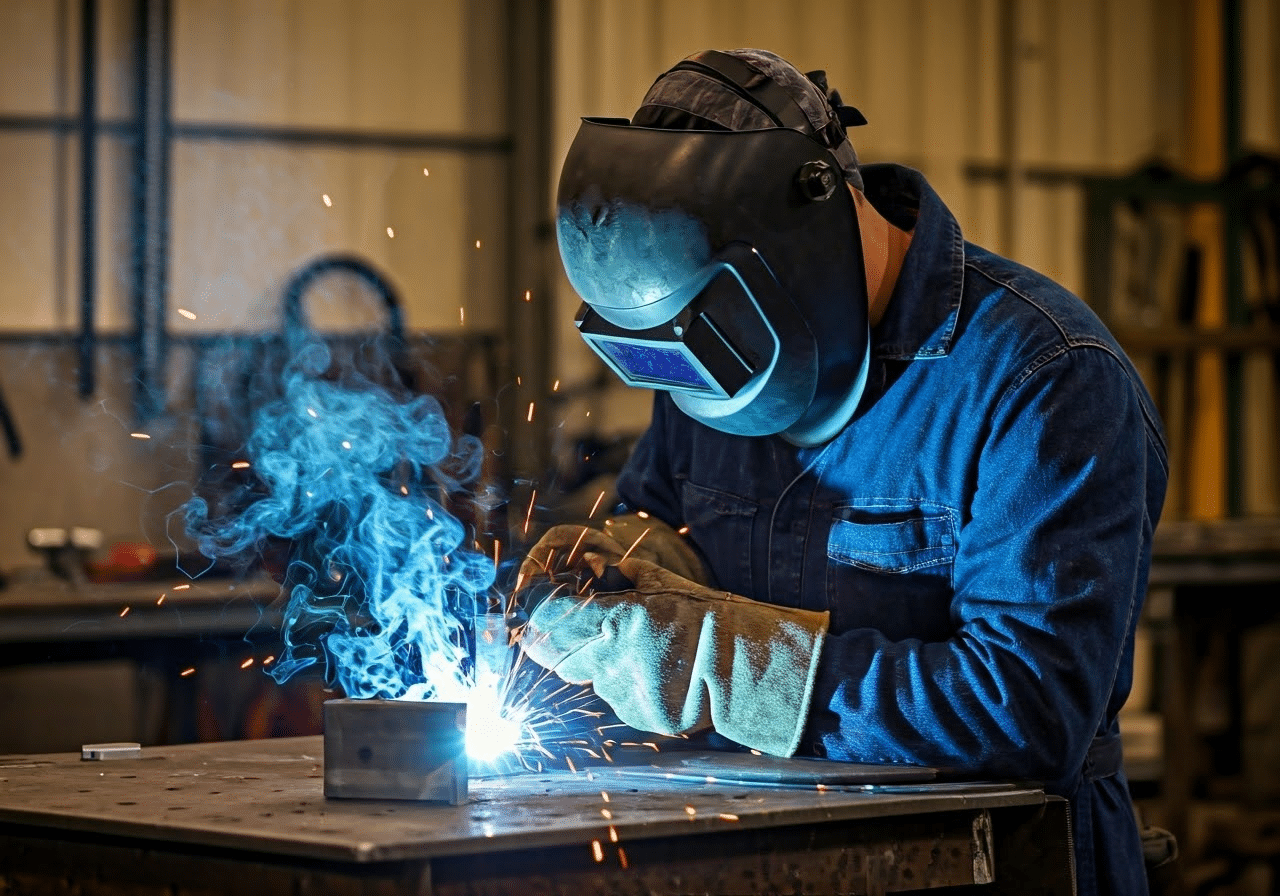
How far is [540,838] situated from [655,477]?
101 centimetres

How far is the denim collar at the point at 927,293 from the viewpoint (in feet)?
6.39

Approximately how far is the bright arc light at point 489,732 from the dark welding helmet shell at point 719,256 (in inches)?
18.0

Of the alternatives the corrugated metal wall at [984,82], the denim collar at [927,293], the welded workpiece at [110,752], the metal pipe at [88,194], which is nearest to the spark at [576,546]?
the denim collar at [927,293]

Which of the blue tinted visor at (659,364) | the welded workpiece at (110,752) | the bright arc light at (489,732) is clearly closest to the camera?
the blue tinted visor at (659,364)

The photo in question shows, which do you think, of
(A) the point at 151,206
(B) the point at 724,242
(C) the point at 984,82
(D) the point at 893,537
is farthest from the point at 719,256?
(C) the point at 984,82

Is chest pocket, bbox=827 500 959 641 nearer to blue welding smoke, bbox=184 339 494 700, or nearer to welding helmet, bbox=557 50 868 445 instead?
welding helmet, bbox=557 50 868 445

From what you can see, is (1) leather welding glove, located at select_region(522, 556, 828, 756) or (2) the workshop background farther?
(2) the workshop background

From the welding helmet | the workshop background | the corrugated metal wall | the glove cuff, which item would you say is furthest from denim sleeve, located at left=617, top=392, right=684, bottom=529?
the corrugated metal wall

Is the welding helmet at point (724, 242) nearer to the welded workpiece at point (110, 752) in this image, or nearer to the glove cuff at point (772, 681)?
the glove cuff at point (772, 681)

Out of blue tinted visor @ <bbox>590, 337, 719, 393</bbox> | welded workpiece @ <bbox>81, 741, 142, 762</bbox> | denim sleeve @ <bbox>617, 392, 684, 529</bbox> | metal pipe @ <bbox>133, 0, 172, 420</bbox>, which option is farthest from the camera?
metal pipe @ <bbox>133, 0, 172, 420</bbox>

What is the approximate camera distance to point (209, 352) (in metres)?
7.15

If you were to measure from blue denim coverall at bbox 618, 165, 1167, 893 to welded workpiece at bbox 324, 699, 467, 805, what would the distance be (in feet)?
1.38

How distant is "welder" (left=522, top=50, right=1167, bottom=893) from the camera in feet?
5.73

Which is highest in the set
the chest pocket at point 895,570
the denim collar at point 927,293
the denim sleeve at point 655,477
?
the denim collar at point 927,293
